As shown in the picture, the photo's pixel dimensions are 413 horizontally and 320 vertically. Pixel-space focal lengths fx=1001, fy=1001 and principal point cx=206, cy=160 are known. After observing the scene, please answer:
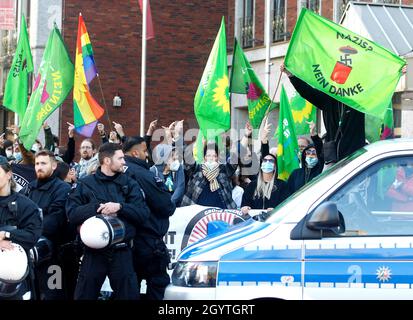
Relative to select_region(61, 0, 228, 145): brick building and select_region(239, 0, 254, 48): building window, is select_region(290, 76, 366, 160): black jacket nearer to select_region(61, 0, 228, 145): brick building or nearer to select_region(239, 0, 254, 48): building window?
select_region(239, 0, 254, 48): building window

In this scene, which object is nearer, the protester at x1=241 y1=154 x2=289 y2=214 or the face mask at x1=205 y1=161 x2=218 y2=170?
the protester at x1=241 y1=154 x2=289 y2=214

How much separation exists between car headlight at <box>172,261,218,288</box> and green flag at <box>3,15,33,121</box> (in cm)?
1109

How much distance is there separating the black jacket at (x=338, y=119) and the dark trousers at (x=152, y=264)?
8.20 feet

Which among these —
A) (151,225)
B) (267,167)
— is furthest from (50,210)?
(267,167)

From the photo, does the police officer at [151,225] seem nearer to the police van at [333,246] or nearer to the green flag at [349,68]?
the green flag at [349,68]

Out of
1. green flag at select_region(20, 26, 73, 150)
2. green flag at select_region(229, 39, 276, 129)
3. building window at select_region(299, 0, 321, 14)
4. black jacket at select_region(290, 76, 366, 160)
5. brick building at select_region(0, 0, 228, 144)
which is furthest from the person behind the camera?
brick building at select_region(0, 0, 228, 144)

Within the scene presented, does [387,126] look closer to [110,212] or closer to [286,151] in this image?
[286,151]

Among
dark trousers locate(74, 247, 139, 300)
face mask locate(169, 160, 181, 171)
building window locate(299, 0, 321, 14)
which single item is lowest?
dark trousers locate(74, 247, 139, 300)

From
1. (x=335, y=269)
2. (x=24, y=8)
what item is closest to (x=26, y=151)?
(x=335, y=269)

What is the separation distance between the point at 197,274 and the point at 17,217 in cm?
180

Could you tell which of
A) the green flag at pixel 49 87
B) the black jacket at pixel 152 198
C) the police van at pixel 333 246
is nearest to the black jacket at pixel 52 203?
the black jacket at pixel 152 198

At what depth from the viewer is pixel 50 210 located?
9922 millimetres

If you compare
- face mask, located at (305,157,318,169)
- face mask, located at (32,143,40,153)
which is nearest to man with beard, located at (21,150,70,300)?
face mask, located at (305,157,318,169)

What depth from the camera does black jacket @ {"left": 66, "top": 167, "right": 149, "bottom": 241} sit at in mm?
9266
